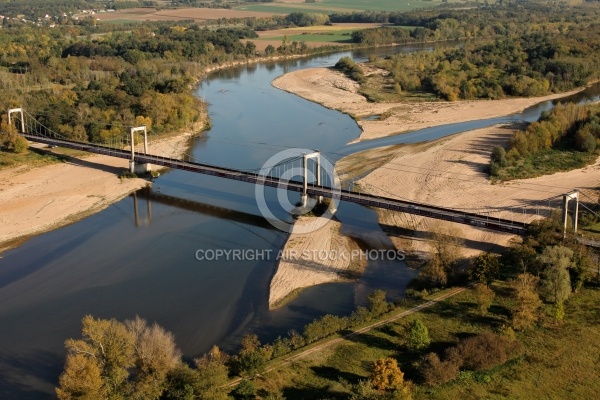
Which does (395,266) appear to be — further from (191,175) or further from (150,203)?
(191,175)

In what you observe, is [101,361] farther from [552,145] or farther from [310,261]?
[552,145]

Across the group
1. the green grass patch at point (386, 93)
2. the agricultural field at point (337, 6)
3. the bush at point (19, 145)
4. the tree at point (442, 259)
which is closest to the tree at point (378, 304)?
the tree at point (442, 259)

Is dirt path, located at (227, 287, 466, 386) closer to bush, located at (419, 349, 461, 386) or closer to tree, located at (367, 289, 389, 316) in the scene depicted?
tree, located at (367, 289, 389, 316)

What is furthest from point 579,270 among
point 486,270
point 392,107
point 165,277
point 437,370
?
point 392,107

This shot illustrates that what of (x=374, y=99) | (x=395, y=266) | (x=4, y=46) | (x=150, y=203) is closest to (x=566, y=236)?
(x=395, y=266)

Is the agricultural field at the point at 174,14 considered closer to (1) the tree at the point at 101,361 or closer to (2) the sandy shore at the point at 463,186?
(2) the sandy shore at the point at 463,186

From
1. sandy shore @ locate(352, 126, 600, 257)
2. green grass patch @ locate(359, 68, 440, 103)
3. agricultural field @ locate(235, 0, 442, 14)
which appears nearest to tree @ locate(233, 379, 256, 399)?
sandy shore @ locate(352, 126, 600, 257)

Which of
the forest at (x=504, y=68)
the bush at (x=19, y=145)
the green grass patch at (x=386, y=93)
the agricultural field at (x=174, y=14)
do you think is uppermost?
the agricultural field at (x=174, y=14)
